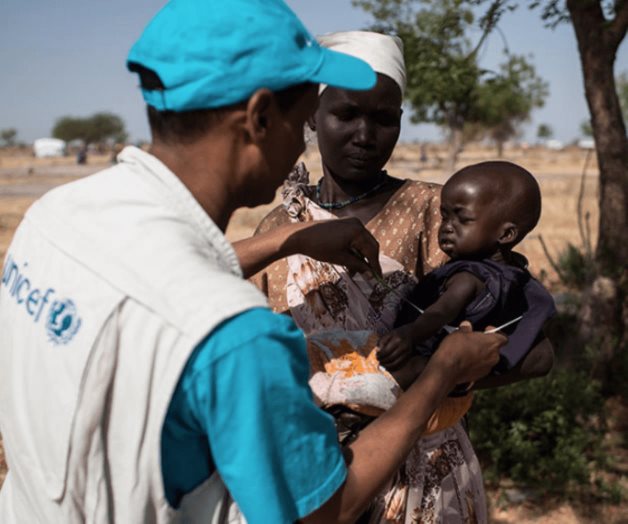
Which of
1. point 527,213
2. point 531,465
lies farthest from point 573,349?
point 527,213

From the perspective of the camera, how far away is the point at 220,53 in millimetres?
1170

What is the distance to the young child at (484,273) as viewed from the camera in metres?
2.05

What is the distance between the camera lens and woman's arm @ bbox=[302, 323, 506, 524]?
1.26 m

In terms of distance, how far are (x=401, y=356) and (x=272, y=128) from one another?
0.84 meters

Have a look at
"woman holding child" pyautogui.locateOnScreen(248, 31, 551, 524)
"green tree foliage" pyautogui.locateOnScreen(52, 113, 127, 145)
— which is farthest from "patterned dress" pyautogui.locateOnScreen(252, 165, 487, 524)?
"green tree foliage" pyautogui.locateOnScreen(52, 113, 127, 145)

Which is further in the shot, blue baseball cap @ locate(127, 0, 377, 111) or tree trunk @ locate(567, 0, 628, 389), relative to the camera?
tree trunk @ locate(567, 0, 628, 389)

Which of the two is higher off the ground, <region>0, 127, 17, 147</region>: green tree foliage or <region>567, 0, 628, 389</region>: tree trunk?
<region>567, 0, 628, 389</region>: tree trunk

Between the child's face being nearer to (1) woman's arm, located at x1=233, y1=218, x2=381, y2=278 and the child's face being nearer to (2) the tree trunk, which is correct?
(1) woman's arm, located at x1=233, y1=218, x2=381, y2=278

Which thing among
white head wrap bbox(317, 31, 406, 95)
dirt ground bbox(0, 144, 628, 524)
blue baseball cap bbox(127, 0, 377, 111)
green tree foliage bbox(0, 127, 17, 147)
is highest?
blue baseball cap bbox(127, 0, 377, 111)

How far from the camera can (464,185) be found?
2.22 metres

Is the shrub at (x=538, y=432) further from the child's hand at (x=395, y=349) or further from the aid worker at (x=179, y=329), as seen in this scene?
the aid worker at (x=179, y=329)

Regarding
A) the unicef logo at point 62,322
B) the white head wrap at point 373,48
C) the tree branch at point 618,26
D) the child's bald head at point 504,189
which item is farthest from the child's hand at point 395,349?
the tree branch at point 618,26

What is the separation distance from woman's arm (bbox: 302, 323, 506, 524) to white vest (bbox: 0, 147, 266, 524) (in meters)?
0.22

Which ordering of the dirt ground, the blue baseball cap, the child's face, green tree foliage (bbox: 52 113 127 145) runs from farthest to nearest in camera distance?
green tree foliage (bbox: 52 113 127 145)
the dirt ground
the child's face
the blue baseball cap
